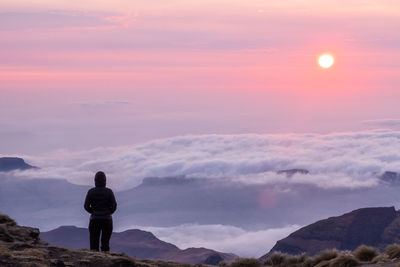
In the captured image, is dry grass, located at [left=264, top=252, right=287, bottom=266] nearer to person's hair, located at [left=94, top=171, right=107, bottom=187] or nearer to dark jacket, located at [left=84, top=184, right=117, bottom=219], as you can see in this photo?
dark jacket, located at [left=84, top=184, right=117, bottom=219]

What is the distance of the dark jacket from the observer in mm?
27703

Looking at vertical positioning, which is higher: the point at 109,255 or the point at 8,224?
the point at 8,224

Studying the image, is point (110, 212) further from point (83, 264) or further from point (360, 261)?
point (360, 261)

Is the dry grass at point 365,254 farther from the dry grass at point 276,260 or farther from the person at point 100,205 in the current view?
the person at point 100,205

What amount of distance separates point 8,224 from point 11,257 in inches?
256

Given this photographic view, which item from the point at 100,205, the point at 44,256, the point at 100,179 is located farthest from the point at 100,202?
the point at 44,256

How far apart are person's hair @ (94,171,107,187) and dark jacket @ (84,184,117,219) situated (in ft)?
0.53

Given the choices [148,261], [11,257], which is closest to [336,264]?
[148,261]

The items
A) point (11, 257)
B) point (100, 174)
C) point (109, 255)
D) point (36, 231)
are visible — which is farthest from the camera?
point (36, 231)

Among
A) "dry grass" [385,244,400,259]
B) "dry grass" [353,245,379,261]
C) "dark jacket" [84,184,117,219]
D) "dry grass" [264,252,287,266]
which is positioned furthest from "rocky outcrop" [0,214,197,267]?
"dry grass" [385,244,400,259]

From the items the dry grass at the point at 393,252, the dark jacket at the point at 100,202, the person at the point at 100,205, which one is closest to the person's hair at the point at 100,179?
the person at the point at 100,205

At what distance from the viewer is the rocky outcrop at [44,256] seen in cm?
2377

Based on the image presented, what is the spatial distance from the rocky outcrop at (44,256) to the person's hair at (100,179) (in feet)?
7.95

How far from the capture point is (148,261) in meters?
27.5
